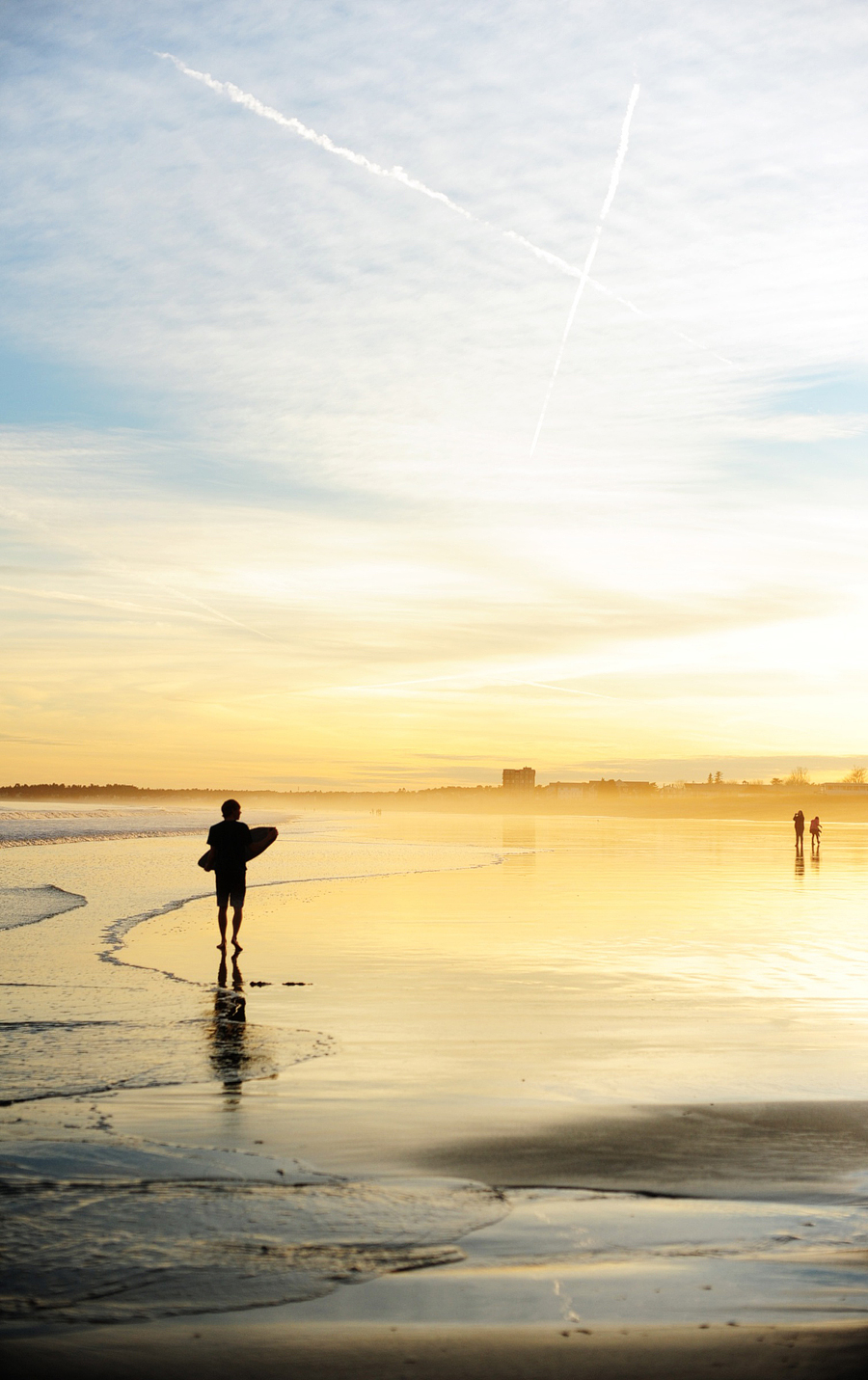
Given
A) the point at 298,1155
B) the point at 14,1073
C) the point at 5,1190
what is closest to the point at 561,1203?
the point at 298,1155

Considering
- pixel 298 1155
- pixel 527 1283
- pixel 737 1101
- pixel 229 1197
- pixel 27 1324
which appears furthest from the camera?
pixel 737 1101

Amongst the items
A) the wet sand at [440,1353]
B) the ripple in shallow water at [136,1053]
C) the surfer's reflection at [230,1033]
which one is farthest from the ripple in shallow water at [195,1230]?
the surfer's reflection at [230,1033]

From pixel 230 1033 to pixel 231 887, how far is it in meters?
4.71

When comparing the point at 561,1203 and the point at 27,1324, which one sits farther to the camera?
the point at 561,1203

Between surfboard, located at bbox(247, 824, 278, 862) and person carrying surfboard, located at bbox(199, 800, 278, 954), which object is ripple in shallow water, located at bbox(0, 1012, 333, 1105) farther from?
surfboard, located at bbox(247, 824, 278, 862)

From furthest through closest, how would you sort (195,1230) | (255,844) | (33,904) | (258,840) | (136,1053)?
(33,904) → (258,840) → (255,844) → (136,1053) → (195,1230)

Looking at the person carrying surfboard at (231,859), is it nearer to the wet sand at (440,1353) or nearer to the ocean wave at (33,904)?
the ocean wave at (33,904)

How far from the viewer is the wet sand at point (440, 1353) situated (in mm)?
3947

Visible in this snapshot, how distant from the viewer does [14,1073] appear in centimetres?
845

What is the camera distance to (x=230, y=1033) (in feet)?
33.1

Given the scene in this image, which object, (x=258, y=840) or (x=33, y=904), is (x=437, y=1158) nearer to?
(x=258, y=840)

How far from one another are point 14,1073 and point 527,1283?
5144 millimetres

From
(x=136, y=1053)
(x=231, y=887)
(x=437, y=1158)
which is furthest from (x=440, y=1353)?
(x=231, y=887)

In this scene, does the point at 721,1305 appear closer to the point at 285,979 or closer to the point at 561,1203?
the point at 561,1203
